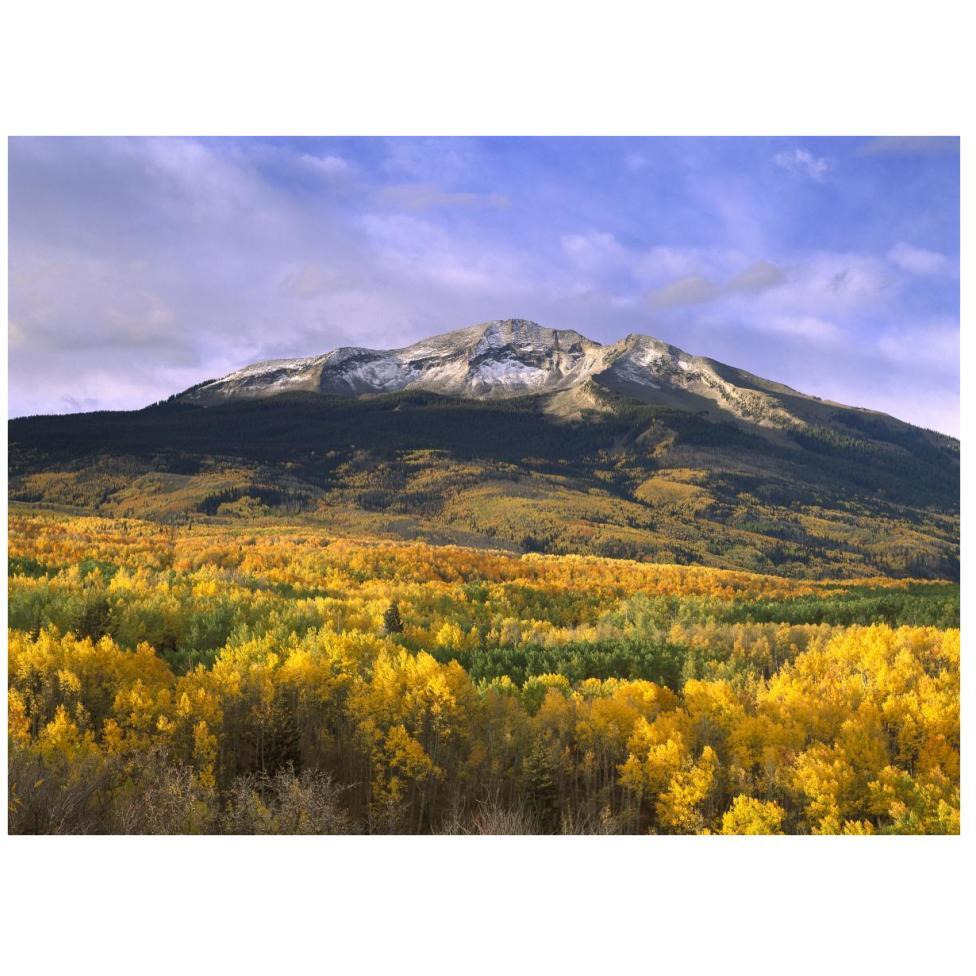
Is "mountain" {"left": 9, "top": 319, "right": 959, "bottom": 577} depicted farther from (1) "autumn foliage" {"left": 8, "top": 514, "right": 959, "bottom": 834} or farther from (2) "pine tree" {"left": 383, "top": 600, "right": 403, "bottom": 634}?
(2) "pine tree" {"left": 383, "top": 600, "right": 403, "bottom": 634}

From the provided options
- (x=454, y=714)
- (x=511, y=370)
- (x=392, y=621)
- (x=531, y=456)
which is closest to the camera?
(x=454, y=714)

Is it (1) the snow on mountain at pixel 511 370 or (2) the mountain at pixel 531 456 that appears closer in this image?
(2) the mountain at pixel 531 456

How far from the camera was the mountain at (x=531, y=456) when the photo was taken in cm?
983

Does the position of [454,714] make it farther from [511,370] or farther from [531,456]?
[511,370]

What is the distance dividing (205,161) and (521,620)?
6.41 metres

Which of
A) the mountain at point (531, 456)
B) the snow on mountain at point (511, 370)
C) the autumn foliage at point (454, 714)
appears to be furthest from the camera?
the snow on mountain at point (511, 370)

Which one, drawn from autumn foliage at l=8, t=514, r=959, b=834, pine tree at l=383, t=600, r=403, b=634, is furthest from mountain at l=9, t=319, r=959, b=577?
pine tree at l=383, t=600, r=403, b=634

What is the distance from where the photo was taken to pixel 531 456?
11.8m

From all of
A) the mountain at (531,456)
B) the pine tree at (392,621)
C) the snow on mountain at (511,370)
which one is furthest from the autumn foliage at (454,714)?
the snow on mountain at (511,370)

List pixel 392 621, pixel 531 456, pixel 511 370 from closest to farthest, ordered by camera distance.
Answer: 1. pixel 392 621
2. pixel 511 370
3. pixel 531 456

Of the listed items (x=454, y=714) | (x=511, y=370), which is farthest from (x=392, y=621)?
(x=511, y=370)

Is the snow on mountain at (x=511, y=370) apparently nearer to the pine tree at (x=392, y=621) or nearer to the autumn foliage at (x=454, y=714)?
the autumn foliage at (x=454, y=714)
